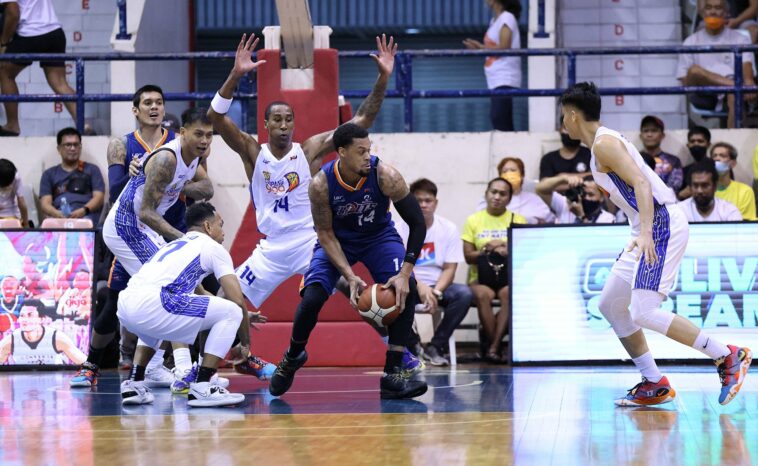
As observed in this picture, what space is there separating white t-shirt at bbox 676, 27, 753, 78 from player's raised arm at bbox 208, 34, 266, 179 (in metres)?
5.97

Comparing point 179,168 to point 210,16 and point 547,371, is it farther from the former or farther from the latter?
point 210,16

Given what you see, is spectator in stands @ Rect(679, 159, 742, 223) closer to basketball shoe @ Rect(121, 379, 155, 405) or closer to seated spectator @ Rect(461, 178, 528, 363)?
seated spectator @ Rect(461, 178, 528, 363)

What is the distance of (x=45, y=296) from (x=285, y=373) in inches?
147

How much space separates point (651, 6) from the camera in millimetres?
14930

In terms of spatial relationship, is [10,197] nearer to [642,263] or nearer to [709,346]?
[642,263]

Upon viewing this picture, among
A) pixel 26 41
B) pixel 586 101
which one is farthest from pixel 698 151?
pixel 26 41

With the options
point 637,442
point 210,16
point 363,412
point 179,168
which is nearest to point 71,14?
point 210,16

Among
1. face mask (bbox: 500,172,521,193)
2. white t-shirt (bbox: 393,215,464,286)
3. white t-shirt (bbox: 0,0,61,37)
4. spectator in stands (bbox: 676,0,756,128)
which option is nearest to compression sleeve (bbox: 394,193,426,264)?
white t-shirt (bbox: 393,215,464,286)

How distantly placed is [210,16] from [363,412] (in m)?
11.9

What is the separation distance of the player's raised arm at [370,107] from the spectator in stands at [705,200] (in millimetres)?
3351

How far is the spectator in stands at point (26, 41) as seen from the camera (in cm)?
1285

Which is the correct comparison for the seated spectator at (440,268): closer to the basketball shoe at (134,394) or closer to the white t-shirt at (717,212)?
the white t-shirt at (717,212)

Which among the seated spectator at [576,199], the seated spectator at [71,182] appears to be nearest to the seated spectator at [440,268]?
the seated spectator at [576,199]

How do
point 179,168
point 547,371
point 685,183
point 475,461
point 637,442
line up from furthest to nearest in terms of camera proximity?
point 685,183, point 547,371, point 179,168, point 637,442, point 475,461
